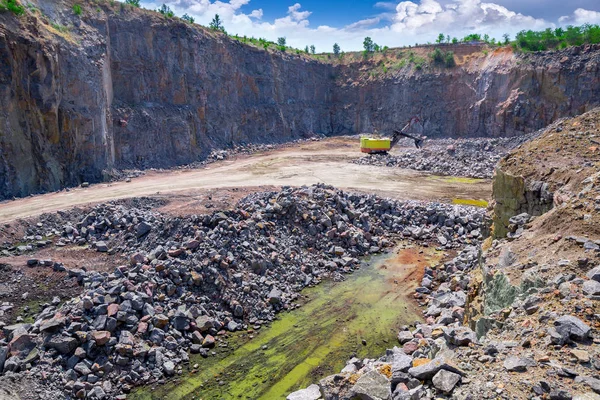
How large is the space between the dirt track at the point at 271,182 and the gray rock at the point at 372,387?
1183 cm

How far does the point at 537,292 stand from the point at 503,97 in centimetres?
2971

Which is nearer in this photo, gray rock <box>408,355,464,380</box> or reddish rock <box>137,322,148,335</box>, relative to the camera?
gray rock <box>408,355,464,380</box>

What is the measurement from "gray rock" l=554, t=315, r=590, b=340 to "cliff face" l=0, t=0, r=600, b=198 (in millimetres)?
18388

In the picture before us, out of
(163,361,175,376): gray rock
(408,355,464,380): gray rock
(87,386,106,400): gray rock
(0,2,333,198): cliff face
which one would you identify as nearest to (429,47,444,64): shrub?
(0,2,333,198): cliff face

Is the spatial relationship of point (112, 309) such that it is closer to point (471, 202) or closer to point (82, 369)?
point (82, 369)

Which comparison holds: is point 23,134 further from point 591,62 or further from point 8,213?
point 591,62

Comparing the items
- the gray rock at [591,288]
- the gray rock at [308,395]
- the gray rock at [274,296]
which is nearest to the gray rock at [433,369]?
the gray rock at [308,395]

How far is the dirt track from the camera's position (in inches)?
635

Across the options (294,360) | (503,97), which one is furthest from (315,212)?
(503,97)

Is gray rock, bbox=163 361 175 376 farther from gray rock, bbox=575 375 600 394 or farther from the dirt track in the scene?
the dirt track

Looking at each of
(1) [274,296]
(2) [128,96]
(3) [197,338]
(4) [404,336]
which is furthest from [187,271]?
(2) [128,96]

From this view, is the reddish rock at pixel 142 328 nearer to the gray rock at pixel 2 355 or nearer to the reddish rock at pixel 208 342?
the reddish rock at pixel 208 342

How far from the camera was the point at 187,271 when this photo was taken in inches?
407

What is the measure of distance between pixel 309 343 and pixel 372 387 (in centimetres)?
454
